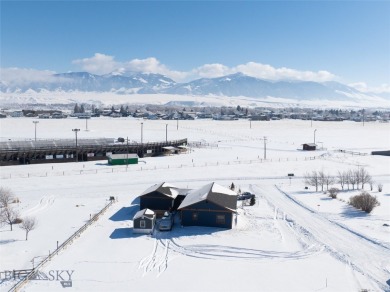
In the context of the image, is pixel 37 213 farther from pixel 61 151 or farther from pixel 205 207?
pixel 61 151

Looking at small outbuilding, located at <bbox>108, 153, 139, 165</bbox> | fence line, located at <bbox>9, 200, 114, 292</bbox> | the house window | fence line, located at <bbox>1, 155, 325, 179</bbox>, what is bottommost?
fence line, located at <bbox>9, 200, 114, 292</bbox>

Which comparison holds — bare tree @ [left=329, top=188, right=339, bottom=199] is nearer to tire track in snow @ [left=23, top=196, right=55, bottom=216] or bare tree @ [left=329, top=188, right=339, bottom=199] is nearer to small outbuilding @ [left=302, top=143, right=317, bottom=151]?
tire track in snow @ [left=23, top=196, right=55, bottom=216]

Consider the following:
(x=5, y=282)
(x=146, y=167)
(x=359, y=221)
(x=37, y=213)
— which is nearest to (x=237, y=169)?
(x=146, y=167)

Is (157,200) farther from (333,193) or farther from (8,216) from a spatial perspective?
(333,193)

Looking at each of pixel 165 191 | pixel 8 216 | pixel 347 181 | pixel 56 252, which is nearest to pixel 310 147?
pixel 347 181

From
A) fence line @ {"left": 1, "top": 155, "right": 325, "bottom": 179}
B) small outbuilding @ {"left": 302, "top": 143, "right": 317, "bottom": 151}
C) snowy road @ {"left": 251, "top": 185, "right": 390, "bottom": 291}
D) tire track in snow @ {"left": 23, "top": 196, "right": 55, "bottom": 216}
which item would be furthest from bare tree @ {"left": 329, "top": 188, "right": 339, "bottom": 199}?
small outbuilding @ {"left": 302, "top": 143, "right": 317, "bottom": 151}

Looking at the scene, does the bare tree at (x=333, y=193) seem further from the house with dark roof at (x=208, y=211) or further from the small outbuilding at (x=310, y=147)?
the small outbuilding at (x=310, y=147)
